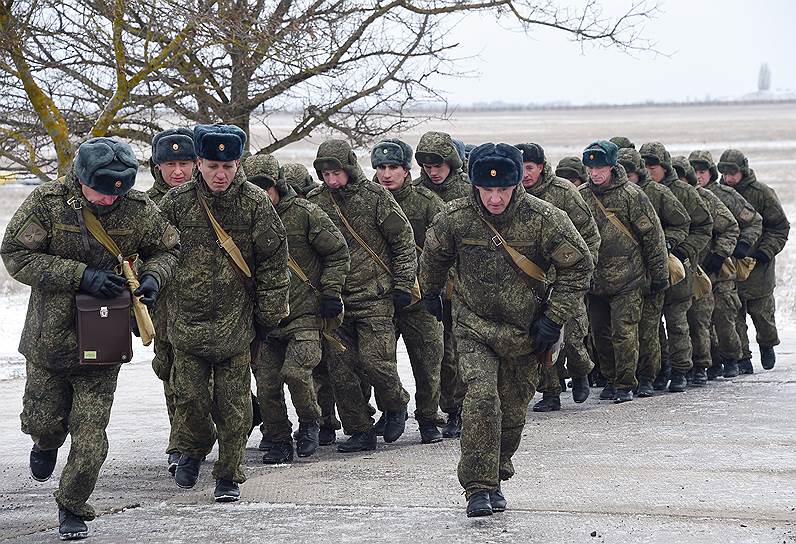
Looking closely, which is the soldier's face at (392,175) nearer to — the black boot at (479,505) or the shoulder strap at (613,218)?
the shoulder strap at (613,218)

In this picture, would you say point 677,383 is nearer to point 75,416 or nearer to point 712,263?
point 712,263

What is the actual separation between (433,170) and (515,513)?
4.14 meters

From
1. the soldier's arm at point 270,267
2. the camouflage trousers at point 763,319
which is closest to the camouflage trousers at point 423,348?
the soldier's arm at point 270,267

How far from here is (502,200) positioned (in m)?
7.79

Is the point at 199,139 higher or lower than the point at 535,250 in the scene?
higher

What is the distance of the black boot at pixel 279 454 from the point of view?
9.82m

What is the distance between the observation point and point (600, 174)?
12273mm

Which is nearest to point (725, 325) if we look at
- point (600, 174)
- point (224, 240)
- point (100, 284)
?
point (600, 174)

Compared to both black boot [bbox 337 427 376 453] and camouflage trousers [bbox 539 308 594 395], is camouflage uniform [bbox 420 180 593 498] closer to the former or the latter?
black boot [bbox 337 427 376 453]

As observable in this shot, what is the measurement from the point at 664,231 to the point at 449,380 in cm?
281

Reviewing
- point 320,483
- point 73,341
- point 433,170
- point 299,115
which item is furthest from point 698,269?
point 73,341

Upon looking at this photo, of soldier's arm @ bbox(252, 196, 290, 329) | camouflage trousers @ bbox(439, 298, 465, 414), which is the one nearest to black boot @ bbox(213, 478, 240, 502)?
soldier's arm @ bbox(252, 196, 290, 329)

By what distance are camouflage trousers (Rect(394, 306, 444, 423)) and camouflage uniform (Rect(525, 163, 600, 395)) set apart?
0.81 meters

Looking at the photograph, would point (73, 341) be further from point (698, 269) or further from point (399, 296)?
point (698, 269)
